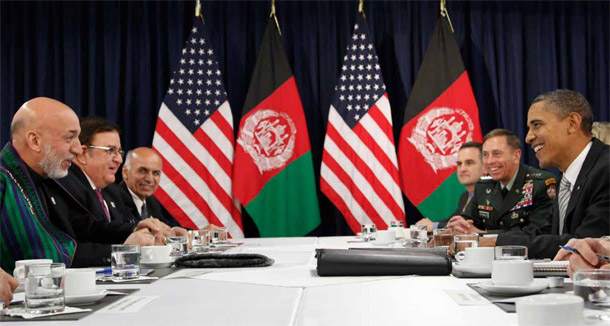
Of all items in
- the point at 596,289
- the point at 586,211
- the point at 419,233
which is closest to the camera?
the point at 596,289

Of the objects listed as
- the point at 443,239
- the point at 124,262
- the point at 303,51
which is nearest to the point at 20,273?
the point at 124,262

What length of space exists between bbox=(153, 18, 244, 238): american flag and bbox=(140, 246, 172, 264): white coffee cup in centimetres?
318

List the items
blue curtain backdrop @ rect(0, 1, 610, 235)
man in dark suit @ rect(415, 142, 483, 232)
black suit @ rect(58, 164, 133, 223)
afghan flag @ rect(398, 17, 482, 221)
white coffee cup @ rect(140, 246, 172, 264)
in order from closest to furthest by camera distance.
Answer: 1. white coffee cup @ rect(140, 246, 172, 264)
2. black suit @ rect(58, 164, 133, 223)
3. man in dark suit @ rect(415, 142, 483, 232)
4. afghan flag @ rect(398, 17, 482, 221)
5. blue curtain backdrop @ rect(0, 1, 610, 235)

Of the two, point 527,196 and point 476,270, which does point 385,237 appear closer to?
point 527,196

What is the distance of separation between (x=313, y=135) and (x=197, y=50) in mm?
1314

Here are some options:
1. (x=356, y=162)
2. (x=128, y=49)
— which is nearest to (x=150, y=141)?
(x=128, y=49)

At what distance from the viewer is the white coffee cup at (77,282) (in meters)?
1.41

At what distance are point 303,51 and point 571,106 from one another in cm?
356

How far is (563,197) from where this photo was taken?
113 inches

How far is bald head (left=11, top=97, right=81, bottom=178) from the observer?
2.68 meters

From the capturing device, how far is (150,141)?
19.6 ft

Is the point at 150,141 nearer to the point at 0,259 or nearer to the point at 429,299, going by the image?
the point at 0,259

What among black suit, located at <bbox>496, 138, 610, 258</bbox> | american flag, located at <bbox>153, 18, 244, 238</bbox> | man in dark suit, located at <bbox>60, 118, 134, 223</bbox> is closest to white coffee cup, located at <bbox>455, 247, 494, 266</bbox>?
black suit, located at <bbox>496, 138, 610, 258</bbox>

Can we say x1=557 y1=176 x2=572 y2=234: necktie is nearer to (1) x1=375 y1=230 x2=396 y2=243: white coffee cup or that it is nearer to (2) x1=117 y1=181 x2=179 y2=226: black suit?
(1) x1=375 y1=230 x2=396 y2=243: white coffee cup
